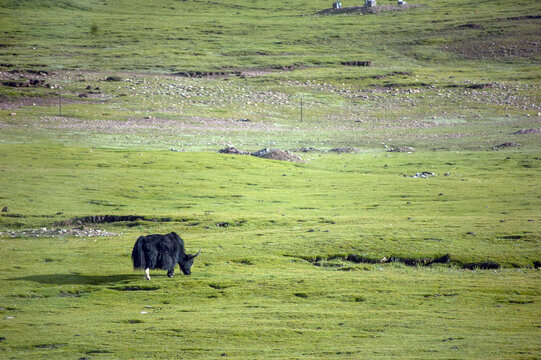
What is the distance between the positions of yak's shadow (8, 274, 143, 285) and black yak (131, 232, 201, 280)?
0.99 metres

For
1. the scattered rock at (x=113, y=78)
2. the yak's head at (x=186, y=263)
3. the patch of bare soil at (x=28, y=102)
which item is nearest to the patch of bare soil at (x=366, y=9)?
the scattered rock at (x=113, y=78)

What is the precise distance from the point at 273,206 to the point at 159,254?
17.3 metres

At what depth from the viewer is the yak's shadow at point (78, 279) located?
22453mm

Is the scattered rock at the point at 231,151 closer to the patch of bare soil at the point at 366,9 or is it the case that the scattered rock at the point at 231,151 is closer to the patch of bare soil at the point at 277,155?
the patch of bare soil at the point at 277,155

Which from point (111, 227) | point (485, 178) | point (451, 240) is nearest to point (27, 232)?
Result: point (111, 227)

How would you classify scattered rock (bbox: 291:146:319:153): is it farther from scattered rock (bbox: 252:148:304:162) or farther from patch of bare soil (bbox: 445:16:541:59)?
patch of bare soil (bbox: 445:16:541:59)

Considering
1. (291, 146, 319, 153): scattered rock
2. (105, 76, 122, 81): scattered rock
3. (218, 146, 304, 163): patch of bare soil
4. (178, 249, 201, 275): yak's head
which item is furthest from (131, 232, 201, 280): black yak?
(105, 76, 122, 81): scattered rock

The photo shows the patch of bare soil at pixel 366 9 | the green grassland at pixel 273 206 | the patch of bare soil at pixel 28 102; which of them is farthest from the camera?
the patch of bare soil at pixel 366 9

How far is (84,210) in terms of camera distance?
116 ft

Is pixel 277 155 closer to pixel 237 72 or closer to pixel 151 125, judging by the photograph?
pixel 151 125

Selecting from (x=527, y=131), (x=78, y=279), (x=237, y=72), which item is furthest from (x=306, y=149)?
(x=237, y=72)

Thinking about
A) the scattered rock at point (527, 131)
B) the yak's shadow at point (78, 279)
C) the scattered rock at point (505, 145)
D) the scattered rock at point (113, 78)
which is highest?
the scattered rock at point (113, 78)

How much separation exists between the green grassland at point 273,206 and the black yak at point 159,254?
63 centimetres

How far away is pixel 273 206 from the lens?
1561 inches
